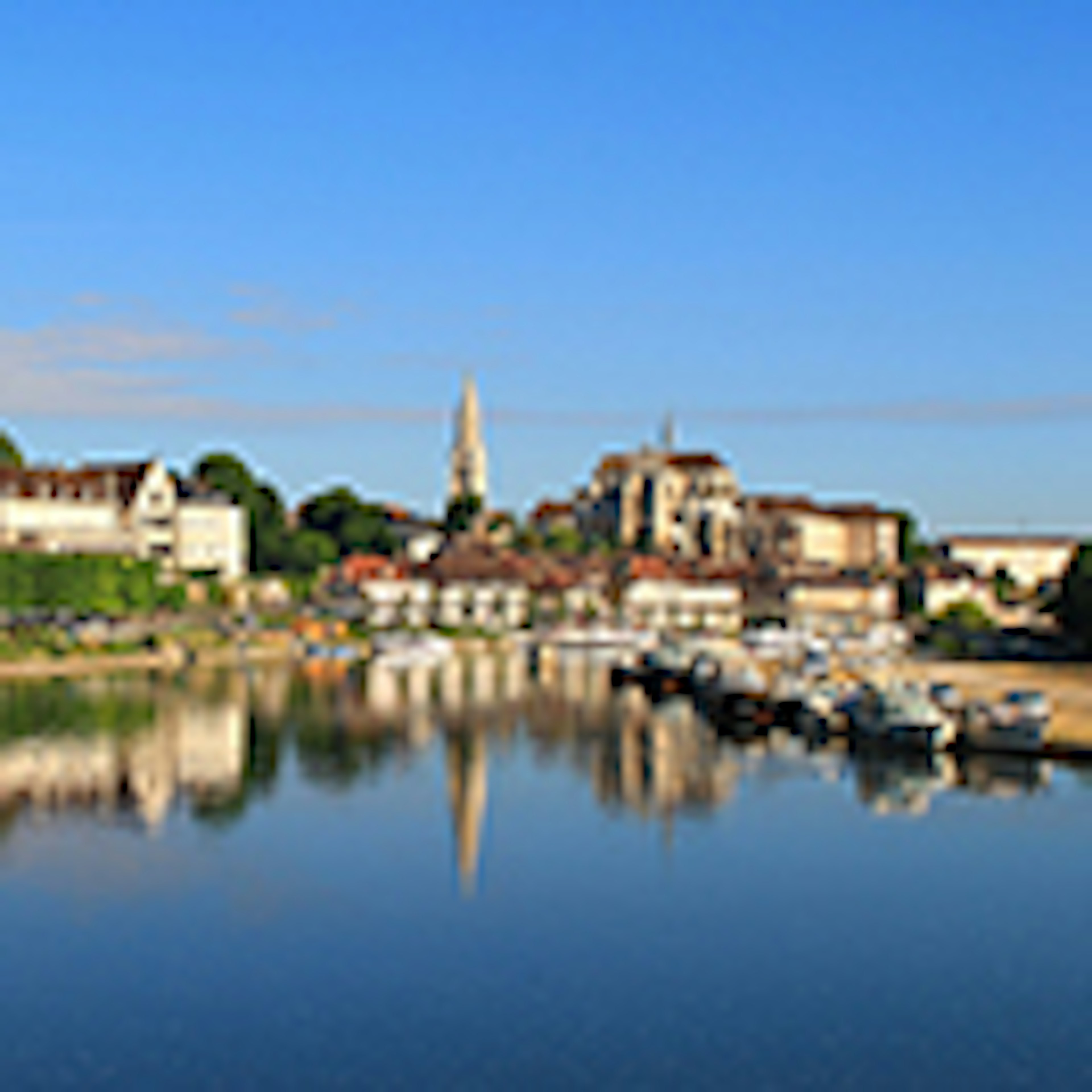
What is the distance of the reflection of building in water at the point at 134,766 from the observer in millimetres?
61000

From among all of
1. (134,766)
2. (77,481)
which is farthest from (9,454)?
(134,766)

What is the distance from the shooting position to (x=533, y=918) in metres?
44.6

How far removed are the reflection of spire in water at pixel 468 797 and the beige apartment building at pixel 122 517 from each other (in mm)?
77624

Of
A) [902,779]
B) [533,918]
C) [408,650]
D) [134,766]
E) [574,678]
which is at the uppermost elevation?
[408,650]

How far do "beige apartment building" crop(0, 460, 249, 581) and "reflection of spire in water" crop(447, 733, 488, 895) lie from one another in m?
77.6

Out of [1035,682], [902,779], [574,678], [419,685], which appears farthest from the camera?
[574,678]

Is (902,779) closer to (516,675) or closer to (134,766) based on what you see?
(134,766)

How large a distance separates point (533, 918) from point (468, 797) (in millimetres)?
19820

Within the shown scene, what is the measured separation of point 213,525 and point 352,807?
112073 mm

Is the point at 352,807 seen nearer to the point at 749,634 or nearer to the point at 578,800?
the point at 578,800

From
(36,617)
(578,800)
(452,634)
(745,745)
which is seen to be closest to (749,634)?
(452,634)

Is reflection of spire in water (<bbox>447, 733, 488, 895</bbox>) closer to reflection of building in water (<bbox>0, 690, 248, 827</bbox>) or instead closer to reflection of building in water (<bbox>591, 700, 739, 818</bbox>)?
reflection of building in water (<bbox>591, 700, 739, 818</bbox>)

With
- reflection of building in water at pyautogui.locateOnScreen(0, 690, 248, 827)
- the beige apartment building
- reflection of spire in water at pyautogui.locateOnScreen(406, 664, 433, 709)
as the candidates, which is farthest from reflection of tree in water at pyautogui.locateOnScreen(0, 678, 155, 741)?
the beige apartment building

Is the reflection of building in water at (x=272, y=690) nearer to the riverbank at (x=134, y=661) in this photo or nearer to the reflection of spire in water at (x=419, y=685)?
the riverbank at (x=134, y=661)
